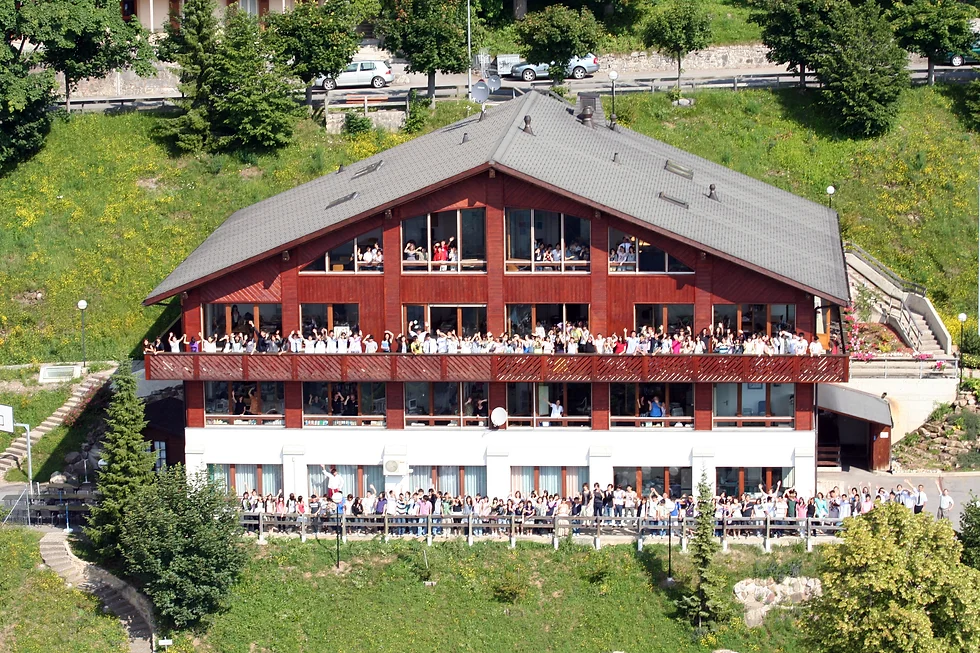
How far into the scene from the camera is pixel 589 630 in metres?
52.8

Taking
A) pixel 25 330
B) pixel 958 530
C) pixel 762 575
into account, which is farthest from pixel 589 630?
pixel 25 330

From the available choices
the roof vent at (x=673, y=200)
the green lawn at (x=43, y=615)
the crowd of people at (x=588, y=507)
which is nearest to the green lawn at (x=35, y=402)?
the green lawn at (x=43, y=615)

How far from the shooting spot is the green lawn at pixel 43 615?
54938 mm

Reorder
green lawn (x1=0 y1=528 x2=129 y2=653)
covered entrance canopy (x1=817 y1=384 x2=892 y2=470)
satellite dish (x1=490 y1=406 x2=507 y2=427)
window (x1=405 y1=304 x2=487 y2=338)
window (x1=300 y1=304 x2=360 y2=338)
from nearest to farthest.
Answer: green lawn (x1=0 y1=528 x2=129 y2=653) → satellite dish (x1=490 y1=406 x2=507 y2=427) → window (x1=405 y1=304 x2=487 y2=338) → window (x1=300 y1=304 x2=360 y2=338) → covered entrance canopy (x1=817 y1=384 x2=892 y2=470)

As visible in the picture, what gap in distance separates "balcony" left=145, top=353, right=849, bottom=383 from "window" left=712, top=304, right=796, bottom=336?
1.44 meters

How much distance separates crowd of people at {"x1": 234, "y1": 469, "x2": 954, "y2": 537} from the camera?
55.8 metres

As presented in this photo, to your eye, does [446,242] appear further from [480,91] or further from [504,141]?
[480,91]

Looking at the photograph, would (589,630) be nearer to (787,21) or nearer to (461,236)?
(461,236)

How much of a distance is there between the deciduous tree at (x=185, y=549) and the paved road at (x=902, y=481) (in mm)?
19825

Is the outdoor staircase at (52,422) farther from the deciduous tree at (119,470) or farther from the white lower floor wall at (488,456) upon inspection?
the white lower floor wall at (488,456)

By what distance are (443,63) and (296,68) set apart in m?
6.64

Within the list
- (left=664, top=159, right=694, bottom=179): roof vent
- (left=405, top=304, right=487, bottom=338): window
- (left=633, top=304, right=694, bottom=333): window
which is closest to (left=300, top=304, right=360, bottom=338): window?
(left=405, top=304, right=487, bottom=338): window

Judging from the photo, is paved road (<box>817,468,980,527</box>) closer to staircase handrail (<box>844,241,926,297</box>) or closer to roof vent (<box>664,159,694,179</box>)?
staircase handrail (<box>844,241,926,297</box>)

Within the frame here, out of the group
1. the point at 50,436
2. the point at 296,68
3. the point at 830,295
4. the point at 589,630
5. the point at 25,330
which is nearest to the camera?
→ the point at 589,630
